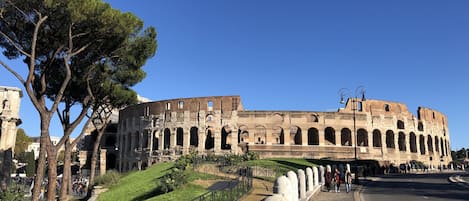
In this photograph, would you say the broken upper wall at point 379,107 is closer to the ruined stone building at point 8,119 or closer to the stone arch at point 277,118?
the stone arch at point 277,118

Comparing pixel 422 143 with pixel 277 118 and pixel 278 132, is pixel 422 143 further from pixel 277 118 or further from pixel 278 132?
pixel 277 118

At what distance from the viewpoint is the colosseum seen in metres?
36.5

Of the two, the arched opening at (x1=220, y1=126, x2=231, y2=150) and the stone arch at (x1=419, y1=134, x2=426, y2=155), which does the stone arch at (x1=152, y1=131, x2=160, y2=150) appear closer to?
the arched opening at (x1=220, y1=126, x2=231, y2=150)

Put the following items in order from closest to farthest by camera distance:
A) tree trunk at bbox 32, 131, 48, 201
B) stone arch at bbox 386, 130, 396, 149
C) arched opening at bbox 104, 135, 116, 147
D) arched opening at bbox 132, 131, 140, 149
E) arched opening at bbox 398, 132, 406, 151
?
tree trunk at bbox 32, 131, 48, 201, stone arch at bbox 386, 130, 396, 149, arched opening at bbox 398, 132, 406, 151, arched opening at bbox 132, 131, 140, 149, arched opening at bbox 104, 135, 116, 147

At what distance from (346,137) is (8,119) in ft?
109

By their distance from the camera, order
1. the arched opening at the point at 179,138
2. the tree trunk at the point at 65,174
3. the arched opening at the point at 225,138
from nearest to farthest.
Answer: the tree trunk at the point at 65,174, the arched opening at the point at 225,138, the arched opening at the point at 179,138

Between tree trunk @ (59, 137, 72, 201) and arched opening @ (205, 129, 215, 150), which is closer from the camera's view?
tree trunk @ (59, 137, 72, 201)

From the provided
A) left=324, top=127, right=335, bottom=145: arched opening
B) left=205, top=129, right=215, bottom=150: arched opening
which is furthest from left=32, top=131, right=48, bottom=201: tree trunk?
left=324, top=127, right=335, bottom=145: arched opening

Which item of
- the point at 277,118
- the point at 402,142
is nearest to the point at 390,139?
the point at 402,142

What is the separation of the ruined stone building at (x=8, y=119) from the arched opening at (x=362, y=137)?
109 ft

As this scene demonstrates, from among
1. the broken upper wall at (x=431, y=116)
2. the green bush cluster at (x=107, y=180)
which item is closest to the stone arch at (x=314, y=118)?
the broken upper wall at (x=431, y=116)

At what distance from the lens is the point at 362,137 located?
136ft

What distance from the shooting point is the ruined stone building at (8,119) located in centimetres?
3278

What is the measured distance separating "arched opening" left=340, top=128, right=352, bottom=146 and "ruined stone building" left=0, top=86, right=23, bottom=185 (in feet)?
103
